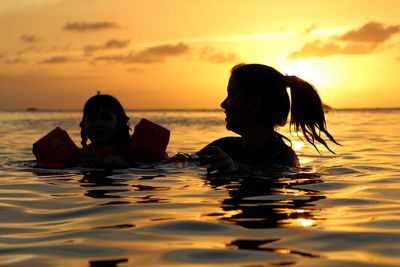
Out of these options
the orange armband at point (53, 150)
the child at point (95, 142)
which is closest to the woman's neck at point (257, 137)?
the child at point (95, 142)

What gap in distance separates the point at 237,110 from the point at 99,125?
Answer: 2171 mm

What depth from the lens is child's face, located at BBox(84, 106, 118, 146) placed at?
8.29 m

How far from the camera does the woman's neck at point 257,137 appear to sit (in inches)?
295

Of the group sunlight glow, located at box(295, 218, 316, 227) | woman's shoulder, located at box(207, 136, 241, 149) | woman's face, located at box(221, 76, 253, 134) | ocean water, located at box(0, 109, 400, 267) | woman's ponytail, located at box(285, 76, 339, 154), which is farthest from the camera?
woman's shoulder, located at box(207, 136, 241, 149)

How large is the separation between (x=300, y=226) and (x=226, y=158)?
2.49m

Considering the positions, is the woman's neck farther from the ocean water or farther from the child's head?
the child's head

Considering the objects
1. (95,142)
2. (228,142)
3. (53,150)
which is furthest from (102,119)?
(228,142)

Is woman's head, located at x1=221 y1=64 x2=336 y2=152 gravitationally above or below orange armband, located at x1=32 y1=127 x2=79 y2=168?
above

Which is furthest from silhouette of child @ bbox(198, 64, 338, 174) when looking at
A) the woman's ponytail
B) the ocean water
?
the ocean water

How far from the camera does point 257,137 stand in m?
7.49

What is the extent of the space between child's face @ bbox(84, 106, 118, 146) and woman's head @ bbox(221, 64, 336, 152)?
190 cm

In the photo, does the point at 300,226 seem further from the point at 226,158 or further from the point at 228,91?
the point at 228,91

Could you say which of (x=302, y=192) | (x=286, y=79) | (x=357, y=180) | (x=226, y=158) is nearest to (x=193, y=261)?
(x=302, y=192)

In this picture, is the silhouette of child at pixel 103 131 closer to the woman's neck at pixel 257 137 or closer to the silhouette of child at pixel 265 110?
the silhouette of child at pixel 265 110
